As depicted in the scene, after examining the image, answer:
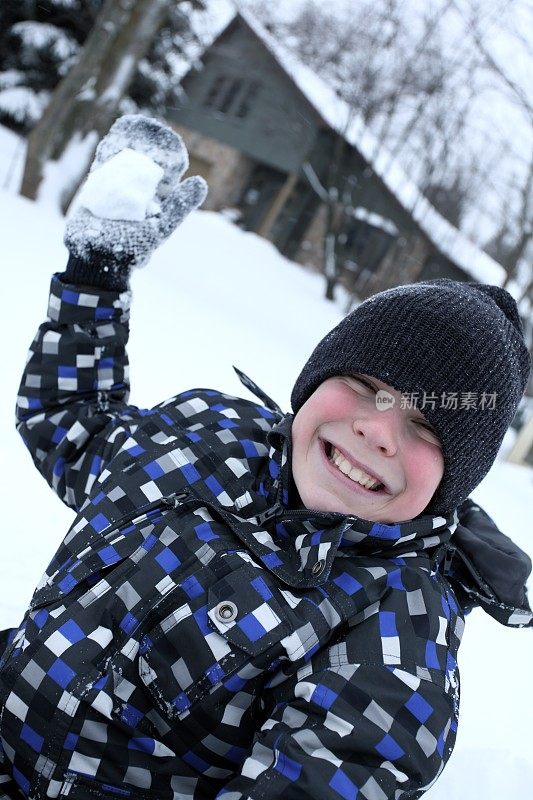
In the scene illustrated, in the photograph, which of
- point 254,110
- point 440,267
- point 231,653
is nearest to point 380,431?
point 231,653

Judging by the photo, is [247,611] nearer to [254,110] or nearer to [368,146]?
[368,146]

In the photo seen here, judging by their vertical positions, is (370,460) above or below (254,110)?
below

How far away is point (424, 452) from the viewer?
123cm

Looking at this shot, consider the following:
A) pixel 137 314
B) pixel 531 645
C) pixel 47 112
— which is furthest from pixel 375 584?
pixel 47 112

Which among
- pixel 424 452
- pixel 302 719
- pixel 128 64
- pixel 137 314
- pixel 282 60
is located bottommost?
pixel 137 314

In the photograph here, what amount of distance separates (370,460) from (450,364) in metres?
0.23

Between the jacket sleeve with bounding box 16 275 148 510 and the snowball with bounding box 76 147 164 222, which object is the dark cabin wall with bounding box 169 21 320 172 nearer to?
the snowball with bounding box 76 147 164 222

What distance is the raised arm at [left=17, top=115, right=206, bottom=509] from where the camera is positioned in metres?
1.55

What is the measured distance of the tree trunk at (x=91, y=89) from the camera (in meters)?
8.06

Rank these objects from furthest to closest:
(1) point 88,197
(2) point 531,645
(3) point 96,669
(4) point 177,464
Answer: (2) point 531,645 → (1) point 88,197 → (4) point 177,464 → (3) point 96,669

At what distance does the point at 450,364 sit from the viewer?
1248mm

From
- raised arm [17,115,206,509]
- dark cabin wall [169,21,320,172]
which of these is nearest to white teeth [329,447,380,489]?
raised arm [17,115,206,509]

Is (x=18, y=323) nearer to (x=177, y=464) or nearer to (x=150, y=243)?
(x=150, y=243)

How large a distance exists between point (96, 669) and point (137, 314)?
4.47 metres
